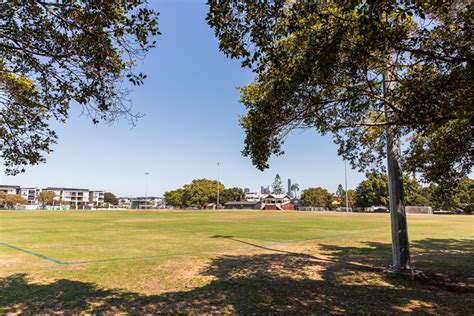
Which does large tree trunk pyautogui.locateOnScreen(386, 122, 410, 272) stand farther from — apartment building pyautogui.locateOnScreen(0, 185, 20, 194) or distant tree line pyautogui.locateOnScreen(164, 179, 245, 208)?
apartment building pyautogui.locateOnScreen(0, 185, 20, 194)

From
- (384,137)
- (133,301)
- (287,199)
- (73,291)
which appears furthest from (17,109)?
(287,199)

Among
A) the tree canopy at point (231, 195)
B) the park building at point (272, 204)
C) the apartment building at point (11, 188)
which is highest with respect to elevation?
the apartment building at point (11, 188)

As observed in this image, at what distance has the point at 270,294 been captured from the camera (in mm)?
6953

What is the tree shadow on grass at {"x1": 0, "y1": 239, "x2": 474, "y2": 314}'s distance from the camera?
6031 mm

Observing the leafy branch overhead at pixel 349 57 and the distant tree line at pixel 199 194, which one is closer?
the leafy branch overhead at pixel 349 57

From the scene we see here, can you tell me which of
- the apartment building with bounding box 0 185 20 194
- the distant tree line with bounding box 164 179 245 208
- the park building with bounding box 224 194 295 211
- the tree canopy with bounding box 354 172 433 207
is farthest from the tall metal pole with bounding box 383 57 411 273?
the apartment building with bounding box 0 185 20 194

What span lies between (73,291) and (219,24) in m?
6.43

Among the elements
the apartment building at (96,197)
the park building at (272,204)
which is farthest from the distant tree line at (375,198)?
the apartment building at (96,197)

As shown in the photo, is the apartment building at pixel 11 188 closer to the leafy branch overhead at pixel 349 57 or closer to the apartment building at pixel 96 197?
the apartment building at pixel 96 197

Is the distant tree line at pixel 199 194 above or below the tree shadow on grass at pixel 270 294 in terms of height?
above

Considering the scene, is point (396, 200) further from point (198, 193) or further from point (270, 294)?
point (198, 193)

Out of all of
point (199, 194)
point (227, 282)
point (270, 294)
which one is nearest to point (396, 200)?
point (270, 294)

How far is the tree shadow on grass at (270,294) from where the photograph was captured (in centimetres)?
603

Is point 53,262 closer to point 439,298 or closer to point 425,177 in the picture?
point 439,298
